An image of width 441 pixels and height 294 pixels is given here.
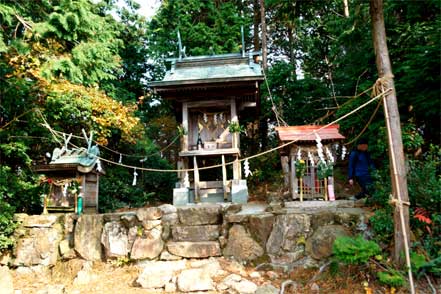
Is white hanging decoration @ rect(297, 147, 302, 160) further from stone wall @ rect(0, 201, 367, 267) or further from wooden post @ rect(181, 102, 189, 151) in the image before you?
wooden post @ rect(181, 102, 189, 151)

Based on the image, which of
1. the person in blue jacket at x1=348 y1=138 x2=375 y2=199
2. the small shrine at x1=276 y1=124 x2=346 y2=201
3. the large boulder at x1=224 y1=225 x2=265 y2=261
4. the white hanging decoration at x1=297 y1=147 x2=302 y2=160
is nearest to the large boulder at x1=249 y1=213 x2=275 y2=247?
the large boulder at x1=224 y1=225 x2=265 y2=261

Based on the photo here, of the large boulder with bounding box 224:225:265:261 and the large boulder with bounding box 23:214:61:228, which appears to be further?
the large boulder with bounding box 23:214:61:228

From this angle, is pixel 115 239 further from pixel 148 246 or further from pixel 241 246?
pixel 241 246

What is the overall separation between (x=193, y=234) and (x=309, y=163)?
3.30m

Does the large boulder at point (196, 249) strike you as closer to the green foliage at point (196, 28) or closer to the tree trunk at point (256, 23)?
the green foliage at point (196, 28)

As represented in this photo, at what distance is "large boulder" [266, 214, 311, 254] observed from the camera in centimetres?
596

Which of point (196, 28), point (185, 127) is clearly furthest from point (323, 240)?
point (196, 28)

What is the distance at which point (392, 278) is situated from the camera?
170 inches

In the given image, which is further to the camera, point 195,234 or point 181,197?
point 181,197

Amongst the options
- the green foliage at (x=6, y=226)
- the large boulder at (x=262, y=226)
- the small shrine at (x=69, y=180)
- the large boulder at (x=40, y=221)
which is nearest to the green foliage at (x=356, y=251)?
the large boulder at (x=262, y=226)

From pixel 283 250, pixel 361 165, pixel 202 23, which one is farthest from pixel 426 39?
pixel 202 23

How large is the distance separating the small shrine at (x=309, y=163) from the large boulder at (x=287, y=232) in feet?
4.64

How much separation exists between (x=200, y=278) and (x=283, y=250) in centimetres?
160

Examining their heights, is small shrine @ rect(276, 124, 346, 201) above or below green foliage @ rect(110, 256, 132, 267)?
above
